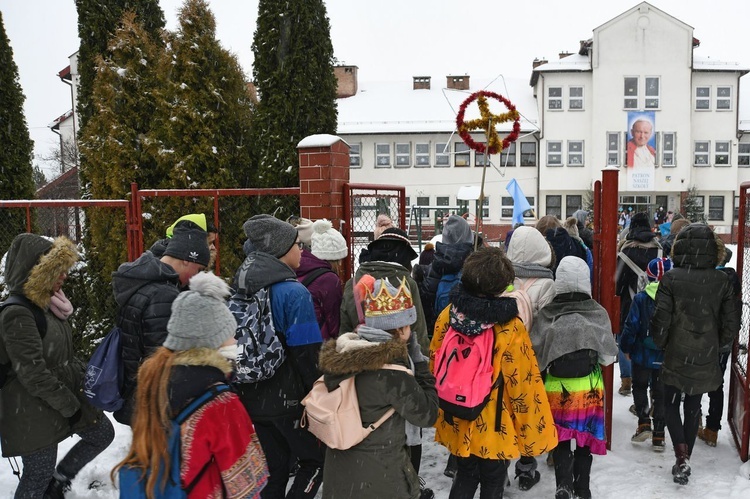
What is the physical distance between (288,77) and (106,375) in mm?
6355

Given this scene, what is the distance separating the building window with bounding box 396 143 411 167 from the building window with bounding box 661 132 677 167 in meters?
14.1

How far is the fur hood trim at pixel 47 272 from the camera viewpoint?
3.28 meters

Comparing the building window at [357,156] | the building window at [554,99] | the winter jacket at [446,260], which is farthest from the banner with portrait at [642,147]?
the winter jacket at [446,260]

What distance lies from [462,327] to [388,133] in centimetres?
3093

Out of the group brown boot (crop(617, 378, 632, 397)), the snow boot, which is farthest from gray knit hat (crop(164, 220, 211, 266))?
brown boot (crop(617, 378, 632, 397))

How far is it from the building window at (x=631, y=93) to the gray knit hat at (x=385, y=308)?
33.9 metres

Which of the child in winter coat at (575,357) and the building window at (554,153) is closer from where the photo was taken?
the child in winter coat at (575,357)

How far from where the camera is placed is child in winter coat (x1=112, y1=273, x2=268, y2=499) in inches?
88.5

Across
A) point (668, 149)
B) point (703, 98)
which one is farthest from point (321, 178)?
point (703, 98)

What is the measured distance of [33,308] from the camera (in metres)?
3.32

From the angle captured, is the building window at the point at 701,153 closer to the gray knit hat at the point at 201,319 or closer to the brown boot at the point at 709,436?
the brown boot at the point at 709,436

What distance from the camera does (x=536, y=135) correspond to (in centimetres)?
3328

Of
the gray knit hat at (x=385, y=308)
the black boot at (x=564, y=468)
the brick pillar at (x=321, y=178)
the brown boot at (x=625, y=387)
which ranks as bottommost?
the brown boot at (x=625, y=387)

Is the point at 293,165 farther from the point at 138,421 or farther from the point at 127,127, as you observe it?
the point at 138,421
